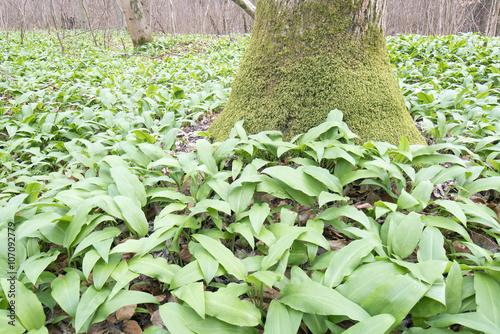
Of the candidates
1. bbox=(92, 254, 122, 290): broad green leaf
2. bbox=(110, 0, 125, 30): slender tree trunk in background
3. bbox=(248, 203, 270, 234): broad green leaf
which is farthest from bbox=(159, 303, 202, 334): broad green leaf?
bbox=(110, 0, 125, 30): slender tree trunk in background

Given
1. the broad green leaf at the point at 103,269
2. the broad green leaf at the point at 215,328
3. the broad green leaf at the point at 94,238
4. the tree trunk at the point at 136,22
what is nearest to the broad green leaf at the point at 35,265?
the broad green leaf at the point at 94,238

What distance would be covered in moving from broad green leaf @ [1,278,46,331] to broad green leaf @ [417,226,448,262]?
1.71m

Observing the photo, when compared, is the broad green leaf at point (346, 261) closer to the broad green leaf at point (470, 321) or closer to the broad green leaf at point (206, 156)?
the broad green leaf at point (470, 321)

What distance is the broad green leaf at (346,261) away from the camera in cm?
124

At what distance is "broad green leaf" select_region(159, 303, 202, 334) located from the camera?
112cm

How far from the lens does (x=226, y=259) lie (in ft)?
4.49

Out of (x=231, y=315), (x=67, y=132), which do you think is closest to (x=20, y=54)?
(x=67, y=132)

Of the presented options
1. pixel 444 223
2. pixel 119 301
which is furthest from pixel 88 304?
pixel 444 223

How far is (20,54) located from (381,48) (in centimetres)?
1015

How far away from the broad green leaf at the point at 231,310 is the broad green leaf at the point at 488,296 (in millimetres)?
845

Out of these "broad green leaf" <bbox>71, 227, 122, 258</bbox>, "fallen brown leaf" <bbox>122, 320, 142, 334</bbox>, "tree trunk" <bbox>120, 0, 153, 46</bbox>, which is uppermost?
"tree trunk" <bbox>120, 0, 153, 46</bbox>

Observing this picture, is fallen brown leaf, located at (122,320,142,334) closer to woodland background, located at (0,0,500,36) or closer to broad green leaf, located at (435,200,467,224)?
broad green leaf, located at (435,200,467,224)

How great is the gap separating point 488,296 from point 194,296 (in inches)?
45.3

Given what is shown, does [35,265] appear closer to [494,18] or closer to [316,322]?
[316,322]
